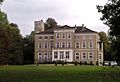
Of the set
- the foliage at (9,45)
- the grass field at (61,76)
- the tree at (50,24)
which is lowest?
the grass field at (61,76)

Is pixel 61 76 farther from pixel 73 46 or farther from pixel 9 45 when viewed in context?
pixel 73 46

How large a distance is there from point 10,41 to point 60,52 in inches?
743

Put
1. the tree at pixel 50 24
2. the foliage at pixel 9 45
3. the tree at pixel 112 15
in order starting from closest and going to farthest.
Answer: the tree at pixel 112 15, the foliage at pixel 9 45, the tree at pixel 50 24

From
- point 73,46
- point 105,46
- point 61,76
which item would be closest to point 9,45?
point 73,46

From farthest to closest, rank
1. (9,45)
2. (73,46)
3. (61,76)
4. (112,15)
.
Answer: (73,46), (9,45), (112,15), (61,76)

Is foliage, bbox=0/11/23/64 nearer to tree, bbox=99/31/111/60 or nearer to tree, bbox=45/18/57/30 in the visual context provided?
tree, bbox=99/31/111/60

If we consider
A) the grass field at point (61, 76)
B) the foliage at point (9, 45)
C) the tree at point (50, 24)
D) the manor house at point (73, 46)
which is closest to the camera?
the grass field at point (61, 76)

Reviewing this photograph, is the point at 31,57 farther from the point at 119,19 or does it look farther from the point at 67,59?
the point at 119,19

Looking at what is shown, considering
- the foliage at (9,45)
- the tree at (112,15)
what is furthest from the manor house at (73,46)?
the tree at (112,15)

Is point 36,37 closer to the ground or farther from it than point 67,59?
farther from it

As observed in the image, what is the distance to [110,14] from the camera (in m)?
39.2

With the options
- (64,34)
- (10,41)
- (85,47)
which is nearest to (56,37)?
(64,34)

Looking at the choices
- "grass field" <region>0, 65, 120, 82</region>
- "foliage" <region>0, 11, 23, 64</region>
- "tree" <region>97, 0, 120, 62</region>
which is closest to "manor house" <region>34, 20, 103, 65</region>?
"foliage" <region>0, 11, 23, 64</region>

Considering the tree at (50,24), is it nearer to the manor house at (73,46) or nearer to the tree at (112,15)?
the manor house at (73,46)
